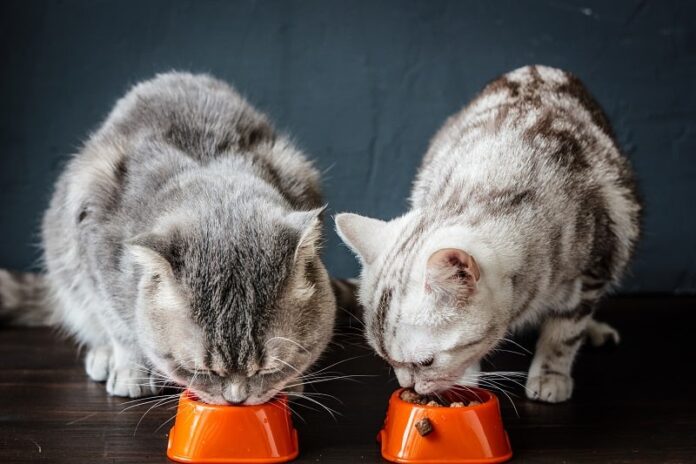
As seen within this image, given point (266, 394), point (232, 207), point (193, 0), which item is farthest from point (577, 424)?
point (193, 0)

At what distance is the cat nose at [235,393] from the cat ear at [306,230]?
0.27 meters

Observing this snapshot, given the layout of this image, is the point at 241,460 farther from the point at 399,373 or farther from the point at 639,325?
the point at 639,325

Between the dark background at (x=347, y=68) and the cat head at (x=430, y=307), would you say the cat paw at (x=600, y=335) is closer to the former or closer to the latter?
the dark background at (x=347, y=68)

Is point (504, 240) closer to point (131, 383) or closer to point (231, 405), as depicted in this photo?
point (231, 405)

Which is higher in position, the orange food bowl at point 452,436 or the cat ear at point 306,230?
the cat ear at point 306,230

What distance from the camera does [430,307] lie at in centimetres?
165

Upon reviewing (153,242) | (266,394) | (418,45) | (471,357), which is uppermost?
(418,45)

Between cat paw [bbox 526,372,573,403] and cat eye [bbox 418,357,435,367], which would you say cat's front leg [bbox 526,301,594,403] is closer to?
cat paw [bbox 526,372,573,403]

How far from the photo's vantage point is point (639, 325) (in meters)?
2.84

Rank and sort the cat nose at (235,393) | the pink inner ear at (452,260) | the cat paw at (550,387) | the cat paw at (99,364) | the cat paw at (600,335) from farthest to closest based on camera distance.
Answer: the cat paw at (600,335), the cat paw at (99,364), the cat paw at (550,387), the cat nose at (235,393), the pink inner ear at (452,260)

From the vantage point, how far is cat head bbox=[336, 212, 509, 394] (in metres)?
1.64

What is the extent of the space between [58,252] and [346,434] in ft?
3.35

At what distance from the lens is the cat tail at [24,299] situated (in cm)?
268

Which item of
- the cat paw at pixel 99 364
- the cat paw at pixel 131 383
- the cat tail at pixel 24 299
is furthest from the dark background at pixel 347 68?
the cat paw at pixel 131 383
